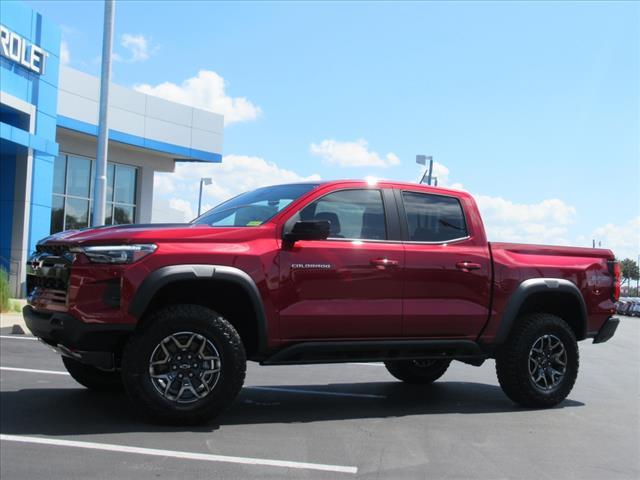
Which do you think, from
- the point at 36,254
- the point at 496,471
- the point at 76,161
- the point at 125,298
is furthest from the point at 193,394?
the point at 76,161

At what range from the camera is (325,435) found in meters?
5.29

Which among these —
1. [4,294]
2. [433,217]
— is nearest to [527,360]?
[433,217]

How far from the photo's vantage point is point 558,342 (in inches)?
268

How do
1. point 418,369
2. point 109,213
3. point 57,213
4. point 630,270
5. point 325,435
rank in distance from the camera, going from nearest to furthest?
point 325,435 → point 418,369 → point 57,213 → point 109,213 → point 630,270

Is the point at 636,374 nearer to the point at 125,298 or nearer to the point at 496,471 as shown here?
the point at 496,471

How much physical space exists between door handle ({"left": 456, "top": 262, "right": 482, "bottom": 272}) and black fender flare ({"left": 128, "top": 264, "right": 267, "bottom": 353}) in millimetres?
1889

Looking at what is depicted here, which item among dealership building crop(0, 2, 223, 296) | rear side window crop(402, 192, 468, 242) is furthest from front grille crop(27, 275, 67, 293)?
dealership building crop(0, 2, 223, 296)

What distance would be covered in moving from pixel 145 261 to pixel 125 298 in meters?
0.30

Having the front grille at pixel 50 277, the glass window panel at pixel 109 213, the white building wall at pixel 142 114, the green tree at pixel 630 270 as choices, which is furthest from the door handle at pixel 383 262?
the green tree at pixel 630 270

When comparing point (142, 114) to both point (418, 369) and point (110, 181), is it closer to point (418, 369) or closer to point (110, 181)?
point (110, 181)

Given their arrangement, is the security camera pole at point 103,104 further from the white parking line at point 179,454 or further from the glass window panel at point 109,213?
the glass window panel at point 109,213

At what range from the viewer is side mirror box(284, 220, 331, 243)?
547cm

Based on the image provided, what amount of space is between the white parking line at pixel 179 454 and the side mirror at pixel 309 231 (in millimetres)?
1746

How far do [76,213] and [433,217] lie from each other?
73.5ft
